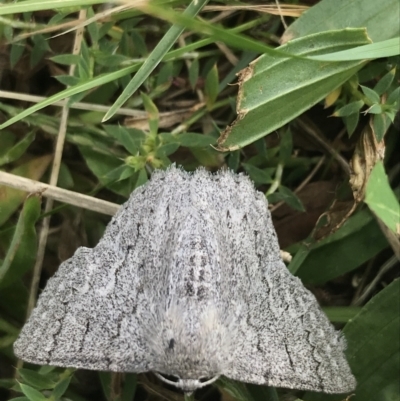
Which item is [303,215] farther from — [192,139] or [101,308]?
[101,308]

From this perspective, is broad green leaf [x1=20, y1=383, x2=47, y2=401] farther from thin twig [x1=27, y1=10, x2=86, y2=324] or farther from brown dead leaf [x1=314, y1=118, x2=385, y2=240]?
brown dead leaf [x1=314, y1=118, x2=385, y2=240]

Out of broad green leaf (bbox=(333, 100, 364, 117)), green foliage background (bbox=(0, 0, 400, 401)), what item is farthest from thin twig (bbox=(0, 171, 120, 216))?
broad green leaf (bbox=(333, 100, 364, 117))

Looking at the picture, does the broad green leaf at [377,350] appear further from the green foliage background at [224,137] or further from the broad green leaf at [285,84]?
the broad green leaf at [285,84]

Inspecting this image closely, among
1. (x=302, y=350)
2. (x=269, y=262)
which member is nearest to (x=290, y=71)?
(x=269, y=262)

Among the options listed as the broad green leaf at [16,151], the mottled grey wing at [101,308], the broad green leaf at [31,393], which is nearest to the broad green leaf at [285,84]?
the mottled grey wing at [101,308]

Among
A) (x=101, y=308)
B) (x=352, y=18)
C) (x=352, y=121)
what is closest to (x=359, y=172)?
(x=352, y=121)

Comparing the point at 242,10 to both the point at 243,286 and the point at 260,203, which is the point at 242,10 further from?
the point at 243,286
